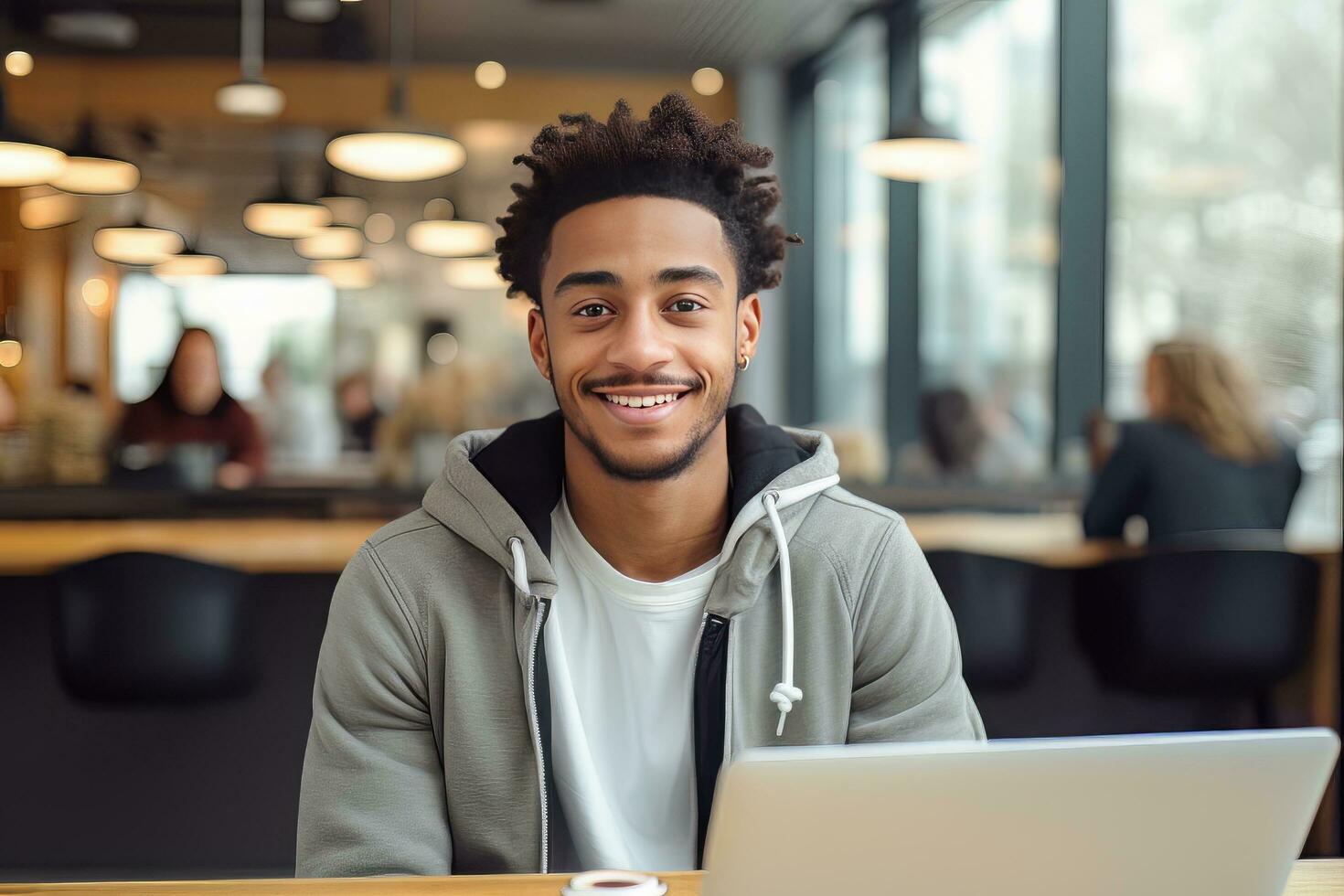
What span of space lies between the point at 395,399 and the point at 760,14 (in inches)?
116

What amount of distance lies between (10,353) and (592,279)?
5806mm

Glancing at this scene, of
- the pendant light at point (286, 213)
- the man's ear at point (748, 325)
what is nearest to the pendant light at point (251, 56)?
the pendant light at point (286, 213)

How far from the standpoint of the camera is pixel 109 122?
22.8 feet

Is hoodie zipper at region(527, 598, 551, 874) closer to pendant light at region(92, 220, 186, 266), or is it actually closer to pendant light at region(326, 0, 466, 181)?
pendant light at region(326, 0, 466, 181)

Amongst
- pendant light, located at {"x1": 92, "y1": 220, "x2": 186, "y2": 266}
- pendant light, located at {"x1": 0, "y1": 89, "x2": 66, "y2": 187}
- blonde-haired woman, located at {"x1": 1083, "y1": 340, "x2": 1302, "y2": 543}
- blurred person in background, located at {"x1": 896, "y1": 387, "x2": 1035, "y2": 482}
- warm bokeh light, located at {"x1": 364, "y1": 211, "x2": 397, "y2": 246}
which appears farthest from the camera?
warm bokeh light, located at {"x1": 364, "y1": 211, "x2": 397, "y2": 246}

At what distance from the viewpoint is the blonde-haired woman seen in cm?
346

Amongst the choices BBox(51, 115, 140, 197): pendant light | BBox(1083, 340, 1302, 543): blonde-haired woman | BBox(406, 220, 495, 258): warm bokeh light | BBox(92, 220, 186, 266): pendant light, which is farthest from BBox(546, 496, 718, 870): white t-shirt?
BBox(92, 220, 186, 266): pendant light

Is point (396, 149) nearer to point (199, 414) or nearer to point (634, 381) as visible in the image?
point (199, 414)

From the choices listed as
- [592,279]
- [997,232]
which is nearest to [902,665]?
[592,279]

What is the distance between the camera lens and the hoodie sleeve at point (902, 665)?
1374 millimetres

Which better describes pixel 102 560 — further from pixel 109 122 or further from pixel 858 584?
pixel 109 122

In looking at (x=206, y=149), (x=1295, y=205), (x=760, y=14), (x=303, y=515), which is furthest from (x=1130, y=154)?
(x=206, y=149)

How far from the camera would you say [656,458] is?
4.74 feet

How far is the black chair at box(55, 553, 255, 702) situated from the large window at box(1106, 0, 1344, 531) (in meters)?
3.46
